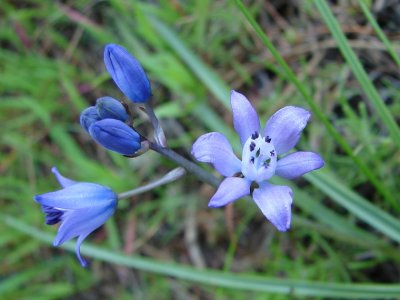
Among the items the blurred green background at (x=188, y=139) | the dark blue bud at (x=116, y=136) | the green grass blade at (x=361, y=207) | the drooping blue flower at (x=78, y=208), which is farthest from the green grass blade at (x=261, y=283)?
the dark blue bud at (x=116, y=136)

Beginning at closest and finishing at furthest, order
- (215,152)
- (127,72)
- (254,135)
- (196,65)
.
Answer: (215,152), (127,72), (254,135), (196,65)

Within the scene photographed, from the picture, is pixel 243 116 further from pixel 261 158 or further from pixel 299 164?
pixel 299 164

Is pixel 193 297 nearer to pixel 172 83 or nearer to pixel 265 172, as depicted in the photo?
pixel 172 83

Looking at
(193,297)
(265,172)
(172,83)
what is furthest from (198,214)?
(265,172)

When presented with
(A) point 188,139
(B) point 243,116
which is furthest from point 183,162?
(A) point 188,139

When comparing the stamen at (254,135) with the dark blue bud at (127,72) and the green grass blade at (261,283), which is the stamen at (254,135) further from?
the green grass blade at (261,283)

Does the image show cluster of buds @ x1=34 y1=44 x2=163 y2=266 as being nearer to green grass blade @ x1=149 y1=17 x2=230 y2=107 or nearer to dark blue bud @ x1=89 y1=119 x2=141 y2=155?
dark blue bud @ x1=89 y1=119 x2=141 y2=155
